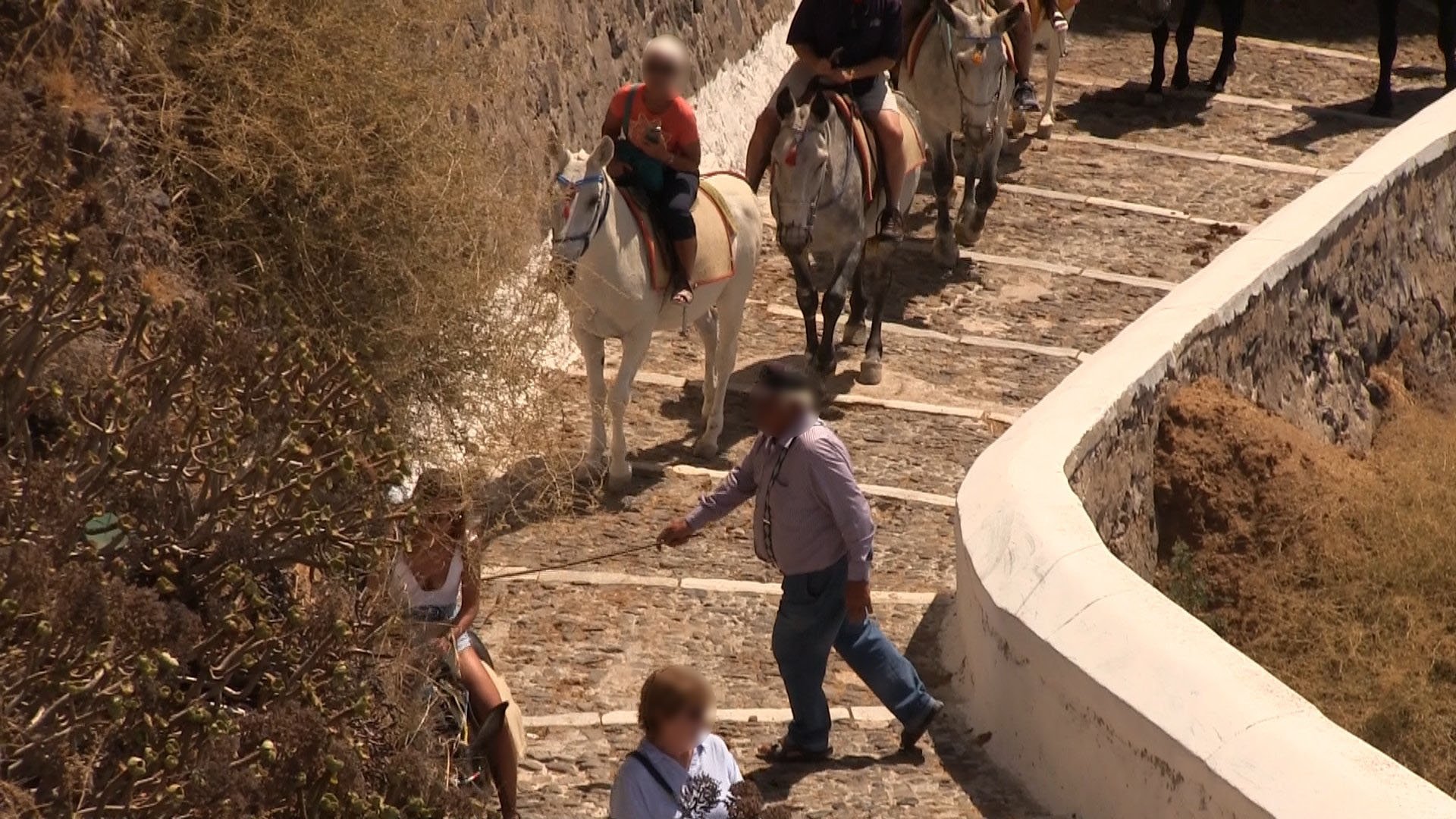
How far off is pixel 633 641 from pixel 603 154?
2539 mm

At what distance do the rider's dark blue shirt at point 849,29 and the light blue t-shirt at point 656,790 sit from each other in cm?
760

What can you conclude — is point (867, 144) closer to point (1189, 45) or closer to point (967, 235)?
point (967, 235)

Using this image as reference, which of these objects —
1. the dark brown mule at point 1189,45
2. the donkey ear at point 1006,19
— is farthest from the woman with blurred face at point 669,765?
the dark brown mule at point 1189,45

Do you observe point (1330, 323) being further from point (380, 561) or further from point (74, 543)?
point (74, 543)

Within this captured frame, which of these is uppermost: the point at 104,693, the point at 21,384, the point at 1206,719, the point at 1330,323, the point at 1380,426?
the point at 21,384

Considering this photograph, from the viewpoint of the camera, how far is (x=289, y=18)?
862 centimetres

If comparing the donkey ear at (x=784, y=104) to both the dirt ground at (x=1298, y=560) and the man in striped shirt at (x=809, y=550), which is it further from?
the man in striped shirt at (x=809, y=550)

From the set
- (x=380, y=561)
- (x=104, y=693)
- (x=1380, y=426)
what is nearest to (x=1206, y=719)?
(x=380, y=561)

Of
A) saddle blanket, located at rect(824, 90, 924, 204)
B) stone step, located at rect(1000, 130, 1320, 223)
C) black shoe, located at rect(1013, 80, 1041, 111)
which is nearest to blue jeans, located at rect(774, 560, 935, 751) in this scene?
saddle blanket, located at rect(824, 90, 924, 204)

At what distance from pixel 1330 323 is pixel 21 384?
9696 mm

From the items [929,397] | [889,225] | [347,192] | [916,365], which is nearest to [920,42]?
[889,225]

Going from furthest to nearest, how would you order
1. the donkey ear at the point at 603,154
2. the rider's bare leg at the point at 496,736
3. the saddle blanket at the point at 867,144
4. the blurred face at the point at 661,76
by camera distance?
the saddle blanket at the point at 867,144, the blurred face at the point at 661,76, the donkey ear at the point at 603,154, the rider's bare leg at the point at 496,736

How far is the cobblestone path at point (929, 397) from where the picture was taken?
7.80 meters

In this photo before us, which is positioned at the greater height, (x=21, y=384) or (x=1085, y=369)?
(x=21, y=384)
